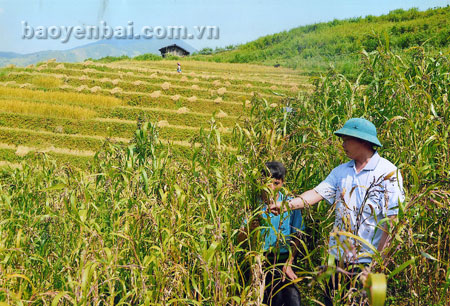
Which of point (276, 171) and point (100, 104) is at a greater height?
point (100, 104)

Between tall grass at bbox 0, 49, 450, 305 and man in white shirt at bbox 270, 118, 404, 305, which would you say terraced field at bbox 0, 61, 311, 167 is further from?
man in white shirt at bbox 270, 118, 404, 305

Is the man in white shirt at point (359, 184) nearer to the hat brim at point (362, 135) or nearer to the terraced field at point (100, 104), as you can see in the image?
the hat brim at point (362, 135)

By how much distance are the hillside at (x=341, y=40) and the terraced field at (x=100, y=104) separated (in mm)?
4362

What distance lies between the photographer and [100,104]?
39.9 ft

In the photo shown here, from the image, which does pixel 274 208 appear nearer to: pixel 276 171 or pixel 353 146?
pixel 276 171

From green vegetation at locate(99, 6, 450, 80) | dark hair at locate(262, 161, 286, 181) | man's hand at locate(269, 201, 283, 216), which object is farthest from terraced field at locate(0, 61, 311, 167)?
man's hand at locate(269, 201, 283, 216)

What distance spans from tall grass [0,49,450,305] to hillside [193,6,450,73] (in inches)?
515

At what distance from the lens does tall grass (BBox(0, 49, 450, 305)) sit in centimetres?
206

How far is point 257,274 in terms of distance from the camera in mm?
2029

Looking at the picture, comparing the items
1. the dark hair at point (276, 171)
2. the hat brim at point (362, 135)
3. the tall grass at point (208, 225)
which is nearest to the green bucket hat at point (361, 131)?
the hat brim at point (362, 135)

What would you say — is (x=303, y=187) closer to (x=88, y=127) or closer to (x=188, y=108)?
(x=88, y=127)

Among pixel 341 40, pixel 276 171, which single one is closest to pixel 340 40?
pixel 341 40

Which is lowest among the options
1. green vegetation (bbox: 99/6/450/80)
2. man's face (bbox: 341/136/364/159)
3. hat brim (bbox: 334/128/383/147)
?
man's face (bbox: 341/136/364/159)

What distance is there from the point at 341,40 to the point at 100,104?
15058 millimetres
